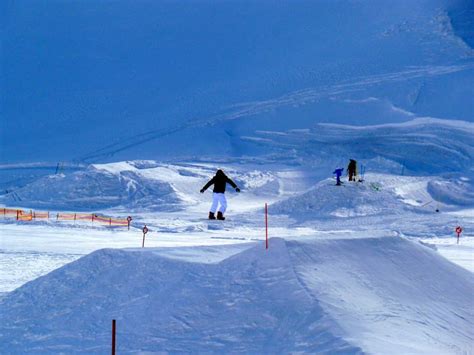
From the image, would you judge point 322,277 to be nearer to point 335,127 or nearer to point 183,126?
point 335,127

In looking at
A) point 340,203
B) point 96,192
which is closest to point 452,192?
point 340,203

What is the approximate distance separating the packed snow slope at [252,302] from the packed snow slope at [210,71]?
25076mm

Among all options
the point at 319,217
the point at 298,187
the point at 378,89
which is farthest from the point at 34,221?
the point at 378,89

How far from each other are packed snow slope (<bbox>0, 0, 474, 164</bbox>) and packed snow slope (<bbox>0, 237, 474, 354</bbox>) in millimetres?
25076

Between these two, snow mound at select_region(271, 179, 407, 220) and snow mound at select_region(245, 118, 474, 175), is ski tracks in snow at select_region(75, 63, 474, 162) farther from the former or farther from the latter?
snow mound at select_region(271, 179, 407, 220)

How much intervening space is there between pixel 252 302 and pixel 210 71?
122 feet

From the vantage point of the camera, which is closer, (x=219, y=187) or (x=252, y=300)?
(x=252, y=300)

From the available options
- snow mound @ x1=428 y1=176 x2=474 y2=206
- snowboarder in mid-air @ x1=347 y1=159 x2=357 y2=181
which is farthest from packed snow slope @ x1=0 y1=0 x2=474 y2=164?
snowboarder in mid-air @ x1=347 y1=159 x2=357 y2=181

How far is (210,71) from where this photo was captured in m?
42.5

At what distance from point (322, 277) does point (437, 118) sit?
92.3 feet

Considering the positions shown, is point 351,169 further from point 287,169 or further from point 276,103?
point 276,103

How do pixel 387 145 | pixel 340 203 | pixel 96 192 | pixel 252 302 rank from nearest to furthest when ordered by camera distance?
1. pixel 252 302
2. pixel 340 203
3. pixel 96 192
4. pixel 387 145

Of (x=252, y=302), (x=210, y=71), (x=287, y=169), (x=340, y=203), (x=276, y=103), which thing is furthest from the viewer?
(x=210, y=71)

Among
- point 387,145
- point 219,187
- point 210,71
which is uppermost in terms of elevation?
point 210,71
